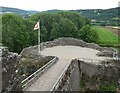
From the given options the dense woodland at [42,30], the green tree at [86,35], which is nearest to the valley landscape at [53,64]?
the dense woodland at [42,30]

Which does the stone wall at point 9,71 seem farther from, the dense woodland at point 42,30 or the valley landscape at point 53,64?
the dense woodland at point 42,30

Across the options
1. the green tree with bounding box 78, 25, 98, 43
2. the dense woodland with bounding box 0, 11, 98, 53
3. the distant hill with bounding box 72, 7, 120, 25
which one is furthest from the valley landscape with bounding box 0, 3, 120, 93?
the distant hill with bounding box 72, 7, 120, 25

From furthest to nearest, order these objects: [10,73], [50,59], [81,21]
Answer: [81,21], [50,59], [10,73]

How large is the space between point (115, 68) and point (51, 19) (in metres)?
32.9

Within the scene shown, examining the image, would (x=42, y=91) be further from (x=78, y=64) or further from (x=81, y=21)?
(x=81, y=21)

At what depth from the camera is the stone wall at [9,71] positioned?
10.7 meters

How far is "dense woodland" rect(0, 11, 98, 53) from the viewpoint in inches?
1559

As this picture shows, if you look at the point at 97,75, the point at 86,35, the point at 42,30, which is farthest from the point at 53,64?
the point at 42,30

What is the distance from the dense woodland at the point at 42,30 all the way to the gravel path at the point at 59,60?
36.0 feet

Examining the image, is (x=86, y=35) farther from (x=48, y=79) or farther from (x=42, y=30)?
(x=48, y=79)

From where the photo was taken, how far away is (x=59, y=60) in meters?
23.9

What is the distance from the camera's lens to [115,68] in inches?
886

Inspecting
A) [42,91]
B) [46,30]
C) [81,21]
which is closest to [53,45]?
[42,91]

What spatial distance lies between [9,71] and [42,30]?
38.3 m
